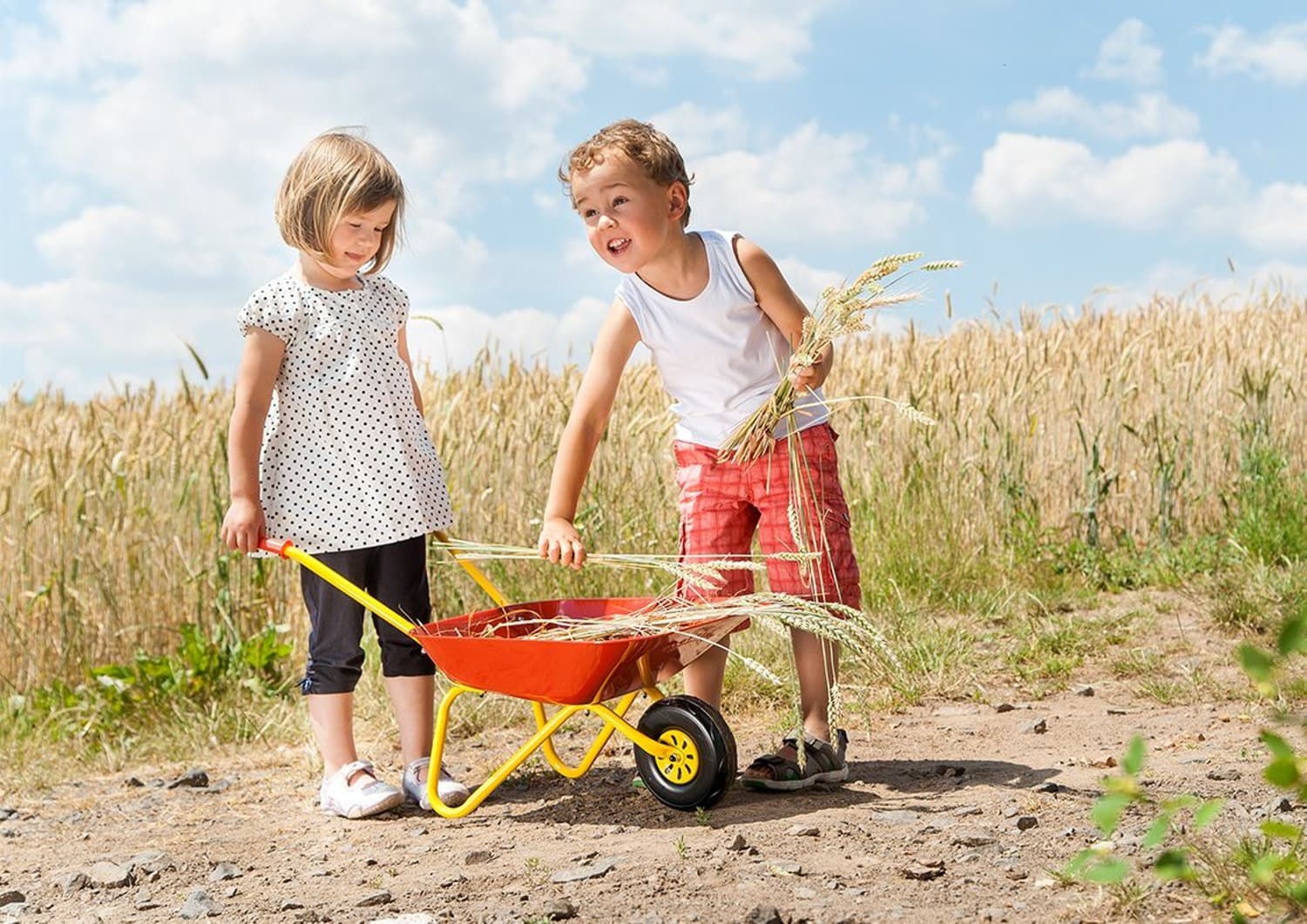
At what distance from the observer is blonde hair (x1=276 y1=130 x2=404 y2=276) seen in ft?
10.8

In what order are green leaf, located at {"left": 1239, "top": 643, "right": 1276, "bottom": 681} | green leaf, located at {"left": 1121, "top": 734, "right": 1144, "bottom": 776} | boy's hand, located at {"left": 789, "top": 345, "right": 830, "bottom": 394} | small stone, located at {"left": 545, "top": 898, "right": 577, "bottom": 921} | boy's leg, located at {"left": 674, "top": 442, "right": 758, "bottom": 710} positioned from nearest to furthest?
green leaf, located at {"left": 1239, "top": 643, "right": 1276, "bottom": 681}, green leaf, located at {"left": 1121, "top": 734, "right": 1144, "bottom": 776}, small stone, located at {"left": 545, "top": 898, "right": 577, "bottom": 921}, boy's hand, located at {"left": 789, "top": 345, "right": 830, "bottom": 394}, boy's leg, located at {"left": 674, "top": 442, "right": 758, "bottom": 710}

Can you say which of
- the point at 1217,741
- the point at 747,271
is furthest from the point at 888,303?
the point at 1217,741

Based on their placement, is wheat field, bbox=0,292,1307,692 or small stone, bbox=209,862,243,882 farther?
wheat field, bbox=0,292,1307,692

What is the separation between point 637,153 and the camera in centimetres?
305

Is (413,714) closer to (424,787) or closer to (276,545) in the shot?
(424,787)

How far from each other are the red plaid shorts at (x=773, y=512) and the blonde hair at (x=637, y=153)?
0.61 meters

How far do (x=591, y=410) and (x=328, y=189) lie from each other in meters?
0.87

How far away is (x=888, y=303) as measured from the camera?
2840 millimetres

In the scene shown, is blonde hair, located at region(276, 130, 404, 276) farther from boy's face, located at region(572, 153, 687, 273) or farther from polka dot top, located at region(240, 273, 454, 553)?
boy's face, located at region(572, 153, 687, 273)

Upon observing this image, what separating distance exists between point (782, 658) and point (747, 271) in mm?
1742

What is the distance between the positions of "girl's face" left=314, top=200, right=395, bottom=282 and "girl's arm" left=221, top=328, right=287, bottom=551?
0.25 metres

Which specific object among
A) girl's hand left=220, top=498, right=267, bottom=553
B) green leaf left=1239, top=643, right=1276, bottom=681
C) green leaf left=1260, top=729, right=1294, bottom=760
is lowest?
green leaf left=1260, top=729, right=1294, bottom=760

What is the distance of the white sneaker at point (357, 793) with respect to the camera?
3.42 m

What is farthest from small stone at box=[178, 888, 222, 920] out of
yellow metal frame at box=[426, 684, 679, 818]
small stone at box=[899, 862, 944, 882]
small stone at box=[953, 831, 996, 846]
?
small stone at box=[953, 831, 996, 846]
